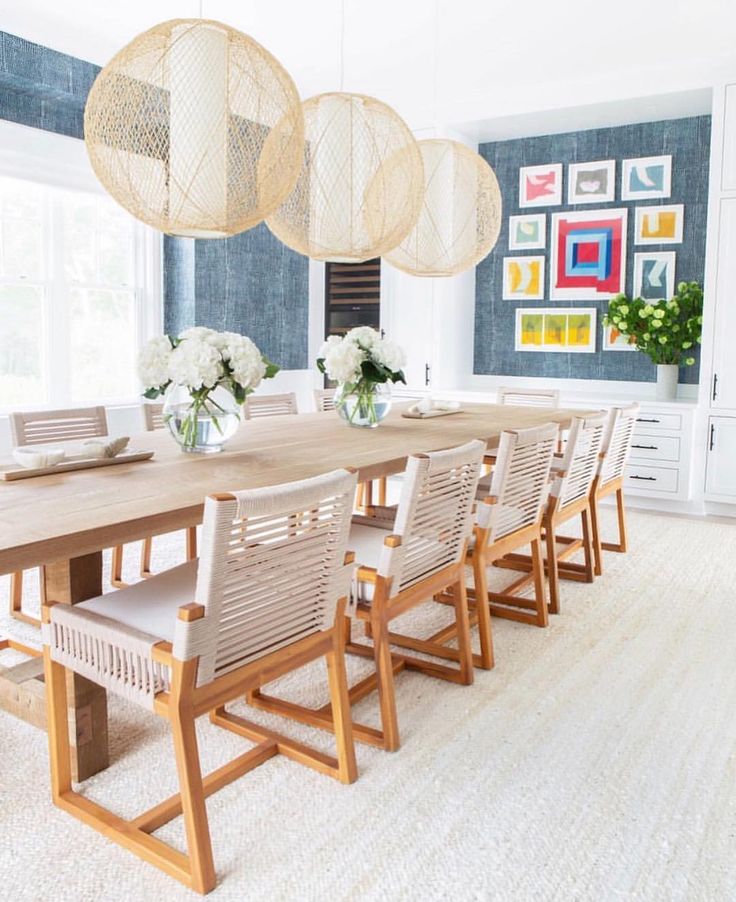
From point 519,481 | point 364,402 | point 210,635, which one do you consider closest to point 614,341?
point 364,402

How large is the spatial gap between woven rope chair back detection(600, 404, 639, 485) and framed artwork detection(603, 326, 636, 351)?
2079mm

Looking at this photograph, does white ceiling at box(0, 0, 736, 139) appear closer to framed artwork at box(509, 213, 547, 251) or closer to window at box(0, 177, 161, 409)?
framed artwork at box(509, 213, 547, 251)

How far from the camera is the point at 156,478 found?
2.28 m

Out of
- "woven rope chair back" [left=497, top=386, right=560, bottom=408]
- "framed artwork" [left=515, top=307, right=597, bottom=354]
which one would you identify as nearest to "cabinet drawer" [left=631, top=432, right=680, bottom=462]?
"woven rope chair back" [left=497, top=386, right=560, bottom=408]

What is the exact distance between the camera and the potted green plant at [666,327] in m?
5.56

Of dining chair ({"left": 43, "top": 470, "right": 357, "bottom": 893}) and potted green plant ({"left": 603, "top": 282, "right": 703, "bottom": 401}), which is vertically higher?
potted green plant ({"left": 603, "top": 282, "right": 703, "bottom": 401})

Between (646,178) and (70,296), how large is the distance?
413 centimetres

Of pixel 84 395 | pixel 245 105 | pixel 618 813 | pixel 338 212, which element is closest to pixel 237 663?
pixel 618 813

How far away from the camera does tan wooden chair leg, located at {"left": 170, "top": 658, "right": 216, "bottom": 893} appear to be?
1.66 m

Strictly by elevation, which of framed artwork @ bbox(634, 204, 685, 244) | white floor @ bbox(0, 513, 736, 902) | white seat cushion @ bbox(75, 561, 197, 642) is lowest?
white floor @ bbox(0, 513, 736, 902)

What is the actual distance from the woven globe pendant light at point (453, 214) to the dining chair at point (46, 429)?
1606 mm

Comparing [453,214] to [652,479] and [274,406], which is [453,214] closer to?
[274,406]

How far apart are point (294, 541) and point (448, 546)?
851mm

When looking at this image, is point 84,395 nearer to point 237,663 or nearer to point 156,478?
point 156,478
